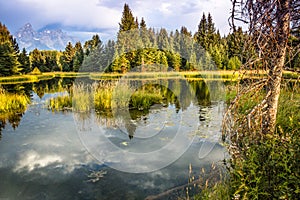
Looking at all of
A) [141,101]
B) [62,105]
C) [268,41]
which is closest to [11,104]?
[62,105]

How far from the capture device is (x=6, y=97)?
11.1m

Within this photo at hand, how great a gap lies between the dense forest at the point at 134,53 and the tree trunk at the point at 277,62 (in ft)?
68.2

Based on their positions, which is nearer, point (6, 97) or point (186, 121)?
point (186, 121)

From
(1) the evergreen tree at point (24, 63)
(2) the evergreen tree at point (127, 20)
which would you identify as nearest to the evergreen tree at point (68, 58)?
(1) the evergreen tree at point (24, 63)

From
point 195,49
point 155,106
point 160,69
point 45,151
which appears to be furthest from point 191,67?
point 45,151

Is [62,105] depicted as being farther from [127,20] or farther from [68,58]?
[68,58]

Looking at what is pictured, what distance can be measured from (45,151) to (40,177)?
4.70 ft

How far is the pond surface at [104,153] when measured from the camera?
157 inches

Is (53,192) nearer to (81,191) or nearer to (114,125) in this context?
(81,191)

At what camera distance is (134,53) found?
2948 centimetres

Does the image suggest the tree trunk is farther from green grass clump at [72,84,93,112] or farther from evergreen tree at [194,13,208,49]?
evergreen tree at [194,13,208,49]

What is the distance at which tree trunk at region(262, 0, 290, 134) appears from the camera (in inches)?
97.2

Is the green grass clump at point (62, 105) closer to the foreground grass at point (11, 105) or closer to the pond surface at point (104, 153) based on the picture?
the foreground grass at point (11, 105)

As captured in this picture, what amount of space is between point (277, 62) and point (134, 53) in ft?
A: 90.5
